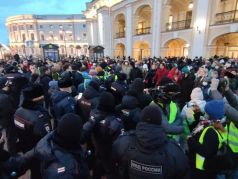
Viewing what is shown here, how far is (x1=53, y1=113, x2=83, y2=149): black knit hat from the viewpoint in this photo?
1.98 meters

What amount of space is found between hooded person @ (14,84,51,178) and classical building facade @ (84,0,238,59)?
52.2ft

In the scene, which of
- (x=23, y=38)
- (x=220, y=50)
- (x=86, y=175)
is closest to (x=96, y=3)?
(x=220, y=50)

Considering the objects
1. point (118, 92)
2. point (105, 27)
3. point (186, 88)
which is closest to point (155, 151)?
point (118, 92)

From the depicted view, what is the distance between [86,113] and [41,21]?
276 feet

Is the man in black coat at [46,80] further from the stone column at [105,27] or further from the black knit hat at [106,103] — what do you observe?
the stone column at [105,27]

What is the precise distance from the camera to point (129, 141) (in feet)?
6.91

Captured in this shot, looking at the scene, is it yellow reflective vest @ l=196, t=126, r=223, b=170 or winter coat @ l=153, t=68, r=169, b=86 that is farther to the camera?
winter coat @ l=153, t=68, r=169, b=86

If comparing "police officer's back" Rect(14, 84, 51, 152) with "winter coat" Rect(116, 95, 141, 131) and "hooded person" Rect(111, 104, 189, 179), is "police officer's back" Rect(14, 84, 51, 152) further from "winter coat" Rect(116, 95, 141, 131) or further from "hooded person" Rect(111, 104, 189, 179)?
"hooded person" Rect(111, 104, 189, 179)

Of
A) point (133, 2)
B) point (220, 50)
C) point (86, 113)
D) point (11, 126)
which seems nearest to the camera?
point (86, 113)

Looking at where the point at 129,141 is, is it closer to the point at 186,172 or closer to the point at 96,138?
the point at 186,172

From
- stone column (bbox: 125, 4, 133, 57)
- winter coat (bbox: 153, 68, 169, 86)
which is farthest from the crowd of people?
stone column (bbox: 125, 4, 133, 57)

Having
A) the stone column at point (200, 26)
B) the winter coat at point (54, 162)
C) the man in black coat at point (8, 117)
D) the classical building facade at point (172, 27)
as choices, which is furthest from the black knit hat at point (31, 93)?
the stone column at point (200, 26)

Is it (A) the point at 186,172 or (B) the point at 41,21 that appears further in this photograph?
(B) the point at 41,21

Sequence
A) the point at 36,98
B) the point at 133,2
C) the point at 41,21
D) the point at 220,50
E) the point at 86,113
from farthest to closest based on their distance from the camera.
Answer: the point at 41,21 < the point at 133,2 < the point at 220,50 < the point at 86,113 < the point at 36,98
